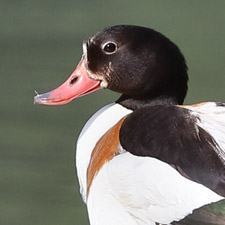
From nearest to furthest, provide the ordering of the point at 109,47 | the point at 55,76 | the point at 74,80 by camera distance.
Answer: the point at 109,47, the point at 74,80, the point at 55,76

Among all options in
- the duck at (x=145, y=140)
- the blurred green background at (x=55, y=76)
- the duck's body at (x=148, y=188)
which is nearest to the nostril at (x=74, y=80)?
the duck at (x=145, y=140)

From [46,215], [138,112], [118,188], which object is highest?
[138,112]

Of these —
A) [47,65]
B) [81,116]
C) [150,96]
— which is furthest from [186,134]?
[47,65]

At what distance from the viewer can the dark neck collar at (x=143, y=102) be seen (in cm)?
302

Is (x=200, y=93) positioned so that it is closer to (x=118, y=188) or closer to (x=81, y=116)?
(x=81, y=116)

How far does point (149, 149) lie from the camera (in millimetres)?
2680

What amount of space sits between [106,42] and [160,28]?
8.88 ft

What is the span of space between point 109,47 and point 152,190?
554 mm

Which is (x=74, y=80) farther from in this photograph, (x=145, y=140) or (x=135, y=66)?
(x=145, y=140)

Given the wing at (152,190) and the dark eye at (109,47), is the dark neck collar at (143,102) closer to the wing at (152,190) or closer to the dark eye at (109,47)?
the dark eye at (109,47)

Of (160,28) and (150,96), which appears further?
(160,28)

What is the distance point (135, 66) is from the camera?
3008 millimetres

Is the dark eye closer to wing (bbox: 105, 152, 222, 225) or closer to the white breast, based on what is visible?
the white breast

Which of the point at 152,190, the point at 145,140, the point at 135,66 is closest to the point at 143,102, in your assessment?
the point at 135,66
